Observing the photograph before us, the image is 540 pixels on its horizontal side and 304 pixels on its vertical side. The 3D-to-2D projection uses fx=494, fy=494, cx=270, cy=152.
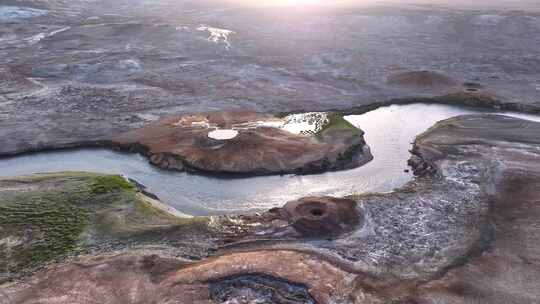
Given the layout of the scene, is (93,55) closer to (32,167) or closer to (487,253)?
(32,167)

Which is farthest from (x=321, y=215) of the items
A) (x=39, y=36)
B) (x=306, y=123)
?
(x=39, y=36)

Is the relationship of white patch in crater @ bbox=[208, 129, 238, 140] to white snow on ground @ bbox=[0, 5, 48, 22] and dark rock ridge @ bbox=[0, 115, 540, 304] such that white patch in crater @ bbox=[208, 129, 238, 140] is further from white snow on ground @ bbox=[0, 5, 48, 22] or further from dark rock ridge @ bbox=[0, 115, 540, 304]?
white snow on ground @ bbox=[0, 5, 48, 22]

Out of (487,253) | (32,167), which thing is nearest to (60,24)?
(32,167)

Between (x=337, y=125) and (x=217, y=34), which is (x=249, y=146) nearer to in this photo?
(x=337, y=125)

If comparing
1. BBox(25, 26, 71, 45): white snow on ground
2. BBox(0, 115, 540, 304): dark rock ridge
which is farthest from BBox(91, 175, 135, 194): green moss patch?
BBox(25, 26, 71, 45): white snow on ground

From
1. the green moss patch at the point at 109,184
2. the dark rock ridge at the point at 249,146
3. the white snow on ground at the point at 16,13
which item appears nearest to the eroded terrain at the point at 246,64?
the white snow on ground at the point at 16,13
